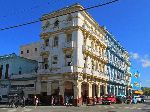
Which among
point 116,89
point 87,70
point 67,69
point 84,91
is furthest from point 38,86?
point 116,89

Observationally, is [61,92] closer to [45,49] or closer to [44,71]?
[44,71]

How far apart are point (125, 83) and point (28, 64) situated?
31.3 meters

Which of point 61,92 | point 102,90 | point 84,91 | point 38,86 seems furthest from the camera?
point 102,90

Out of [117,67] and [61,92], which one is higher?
[117,67]

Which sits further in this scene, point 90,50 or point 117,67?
point 117,67

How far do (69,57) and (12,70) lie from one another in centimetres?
1248

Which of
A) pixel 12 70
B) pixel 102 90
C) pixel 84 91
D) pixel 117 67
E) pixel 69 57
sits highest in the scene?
pixel 117 67

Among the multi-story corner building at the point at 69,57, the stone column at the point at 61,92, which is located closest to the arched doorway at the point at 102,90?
the multi-story corner building at the point at 69,57

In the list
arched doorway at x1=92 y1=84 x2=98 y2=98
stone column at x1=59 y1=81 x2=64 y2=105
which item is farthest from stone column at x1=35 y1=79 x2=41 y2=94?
arched doorway at x1=92 y1=84 x2=98 y2=98

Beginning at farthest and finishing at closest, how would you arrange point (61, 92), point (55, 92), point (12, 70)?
point (12, 70), point (55, 92), point (61, 92)

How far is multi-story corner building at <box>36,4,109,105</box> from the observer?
41031 mm

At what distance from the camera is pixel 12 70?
160ft

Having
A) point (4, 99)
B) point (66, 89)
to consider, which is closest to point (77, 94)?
point (66, 89)

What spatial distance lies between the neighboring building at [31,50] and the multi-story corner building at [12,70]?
7.79 meters
